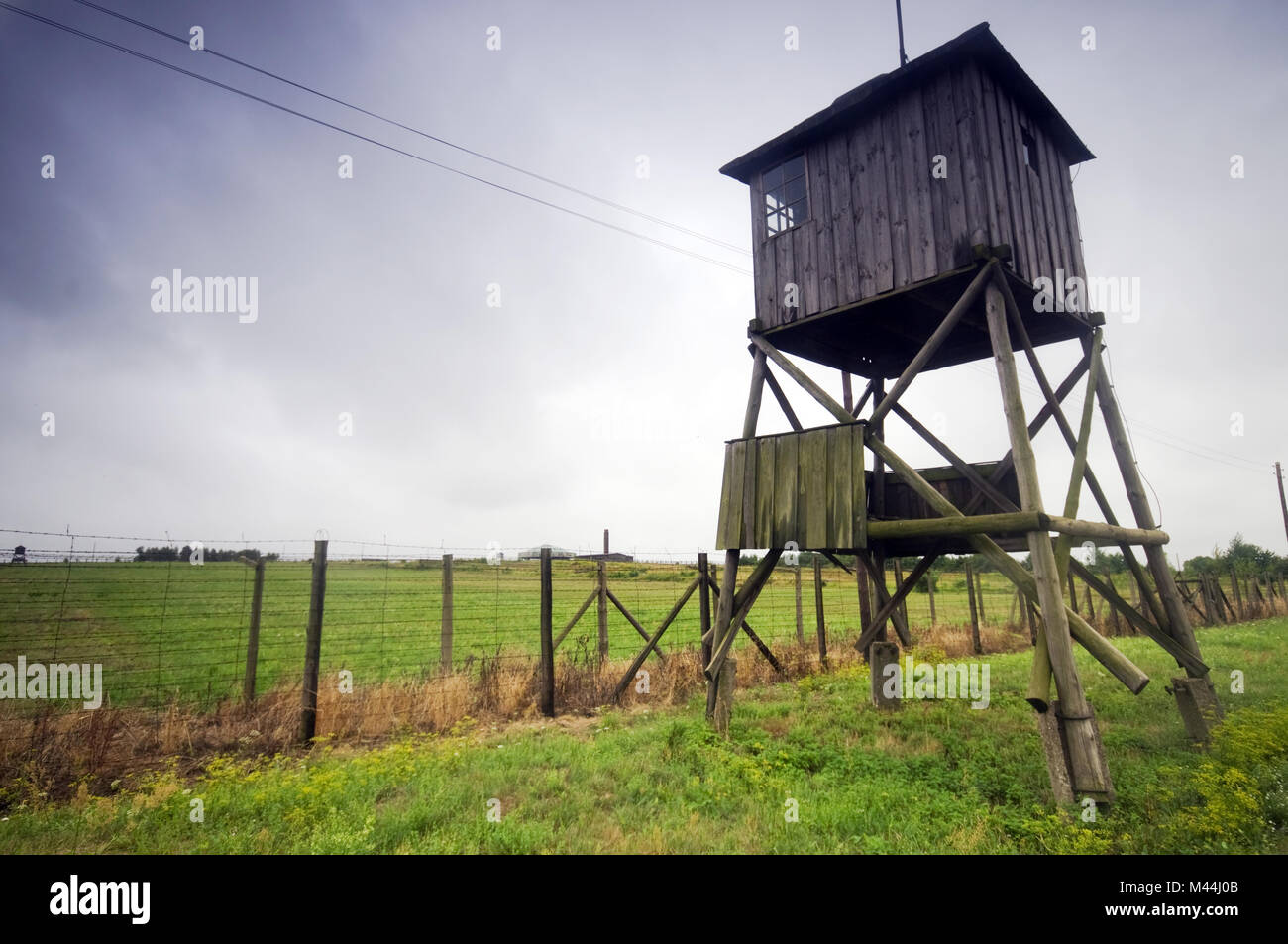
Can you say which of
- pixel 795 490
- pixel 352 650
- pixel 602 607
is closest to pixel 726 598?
pixel 795 490

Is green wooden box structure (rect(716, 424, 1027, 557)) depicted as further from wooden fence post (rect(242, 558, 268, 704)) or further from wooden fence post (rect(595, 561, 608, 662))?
wooden fence post (rect(242, 558, 268, 704))

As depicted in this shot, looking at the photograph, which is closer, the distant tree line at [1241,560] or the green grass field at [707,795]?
the green grass field at [707,795]

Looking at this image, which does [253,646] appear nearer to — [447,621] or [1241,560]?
[447,621]

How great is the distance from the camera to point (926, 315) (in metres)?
8.84

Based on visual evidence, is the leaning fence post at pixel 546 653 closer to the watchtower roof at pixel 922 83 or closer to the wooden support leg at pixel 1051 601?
the wooden support leg at pixel 1051 601

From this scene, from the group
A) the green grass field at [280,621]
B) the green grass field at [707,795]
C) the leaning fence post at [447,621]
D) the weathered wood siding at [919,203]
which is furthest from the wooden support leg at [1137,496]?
the leaning fence post at [447,621]

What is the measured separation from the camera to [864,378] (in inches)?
440

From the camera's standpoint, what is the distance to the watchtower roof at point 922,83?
7.53m

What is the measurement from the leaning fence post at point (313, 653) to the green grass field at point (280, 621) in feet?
5.64

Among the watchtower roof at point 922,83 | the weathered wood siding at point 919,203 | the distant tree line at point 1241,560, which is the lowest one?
the distant tree line at point 1241,560

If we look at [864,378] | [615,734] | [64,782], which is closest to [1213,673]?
[864,378]

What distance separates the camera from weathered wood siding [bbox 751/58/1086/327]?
746cm
